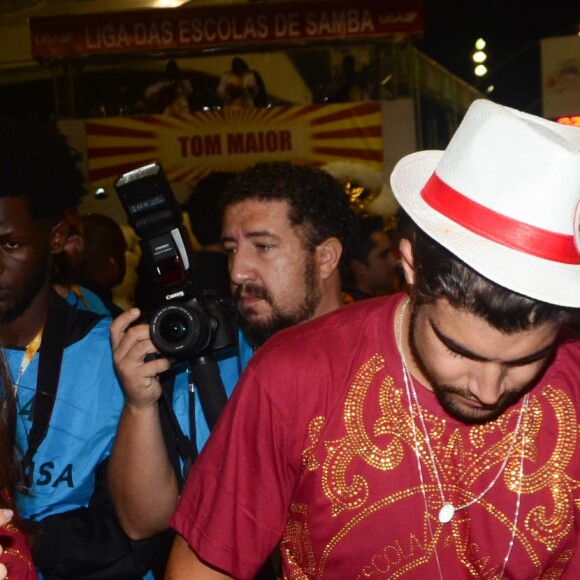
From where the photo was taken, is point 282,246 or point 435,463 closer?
point 435,463

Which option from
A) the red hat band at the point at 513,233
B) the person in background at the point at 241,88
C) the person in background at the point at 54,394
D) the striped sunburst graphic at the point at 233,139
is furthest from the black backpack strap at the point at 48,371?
the person in background at the point at 241,88

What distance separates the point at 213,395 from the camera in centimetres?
242

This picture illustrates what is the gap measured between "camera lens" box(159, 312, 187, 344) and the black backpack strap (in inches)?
12.3

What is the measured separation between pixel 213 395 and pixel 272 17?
7.18 meters

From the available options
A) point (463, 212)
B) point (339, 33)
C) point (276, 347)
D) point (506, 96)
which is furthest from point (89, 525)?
point (506, 96)

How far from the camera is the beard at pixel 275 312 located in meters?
2.87

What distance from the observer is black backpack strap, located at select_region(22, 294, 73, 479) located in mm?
2322

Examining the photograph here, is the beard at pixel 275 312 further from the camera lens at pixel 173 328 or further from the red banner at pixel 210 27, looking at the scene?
the red banner at pixel 210 27

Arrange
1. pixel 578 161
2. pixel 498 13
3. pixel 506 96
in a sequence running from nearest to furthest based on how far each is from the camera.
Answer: pixel 578 161 → pixel 498 13 → pixel 506 96

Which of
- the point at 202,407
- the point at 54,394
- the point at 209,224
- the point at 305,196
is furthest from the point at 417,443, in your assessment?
the point at 209,224

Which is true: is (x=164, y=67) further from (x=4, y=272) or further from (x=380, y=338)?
(x=380, y=338)

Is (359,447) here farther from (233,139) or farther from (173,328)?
(233,139)

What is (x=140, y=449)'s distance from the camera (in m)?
2.28

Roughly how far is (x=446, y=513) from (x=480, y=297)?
475 millimetres
